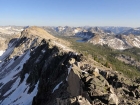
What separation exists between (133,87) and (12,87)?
5986 cm

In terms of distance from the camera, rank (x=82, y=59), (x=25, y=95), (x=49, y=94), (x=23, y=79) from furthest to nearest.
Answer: (x=23, y=79)
(x=25, y=95)
(x=82, y=59)
(x=49, y=94)

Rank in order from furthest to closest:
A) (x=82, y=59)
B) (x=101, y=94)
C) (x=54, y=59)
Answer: (x=54, y=59)
(x=82, y=59)
(x=101, y=94)

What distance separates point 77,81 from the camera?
34.1 m

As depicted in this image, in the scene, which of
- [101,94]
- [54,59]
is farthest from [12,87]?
[101,94]

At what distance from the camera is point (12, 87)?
8512cm

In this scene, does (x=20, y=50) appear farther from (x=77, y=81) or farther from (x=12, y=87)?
(x=77, y=81)

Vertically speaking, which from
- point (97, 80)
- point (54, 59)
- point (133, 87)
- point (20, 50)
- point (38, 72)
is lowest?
point (20, 50)

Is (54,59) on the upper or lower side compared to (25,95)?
upper

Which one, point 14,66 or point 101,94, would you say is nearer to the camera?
point 101,94

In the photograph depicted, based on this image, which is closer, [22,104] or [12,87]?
[22,104]

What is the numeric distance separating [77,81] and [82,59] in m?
26.5

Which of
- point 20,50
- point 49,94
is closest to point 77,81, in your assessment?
point 49,94

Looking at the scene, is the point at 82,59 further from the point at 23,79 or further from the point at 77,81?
the point at 23,79

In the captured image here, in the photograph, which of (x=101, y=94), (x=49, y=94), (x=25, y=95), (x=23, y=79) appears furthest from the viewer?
(x=23, y=79)
